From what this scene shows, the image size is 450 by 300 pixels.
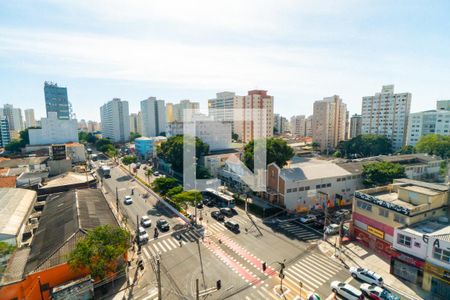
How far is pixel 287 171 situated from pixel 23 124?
220834mm

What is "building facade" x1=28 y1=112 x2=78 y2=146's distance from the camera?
338 feet

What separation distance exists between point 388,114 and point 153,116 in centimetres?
12446

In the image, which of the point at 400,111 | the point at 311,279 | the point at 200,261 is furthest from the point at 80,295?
the point at 400,111

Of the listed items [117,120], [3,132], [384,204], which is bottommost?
[384,204]

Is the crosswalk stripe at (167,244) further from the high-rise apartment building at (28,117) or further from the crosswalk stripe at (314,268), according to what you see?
the high-rise apartment building at (28,117)

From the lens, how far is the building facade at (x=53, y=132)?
103 meters

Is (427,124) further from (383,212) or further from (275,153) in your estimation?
(383,212)

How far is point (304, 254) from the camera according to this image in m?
27.2

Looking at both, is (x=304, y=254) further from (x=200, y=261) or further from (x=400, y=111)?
(x=400, y=111)

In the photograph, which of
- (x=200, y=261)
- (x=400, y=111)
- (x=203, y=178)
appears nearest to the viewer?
(x=200, y=261)

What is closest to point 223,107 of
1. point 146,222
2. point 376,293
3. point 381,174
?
point 381,174

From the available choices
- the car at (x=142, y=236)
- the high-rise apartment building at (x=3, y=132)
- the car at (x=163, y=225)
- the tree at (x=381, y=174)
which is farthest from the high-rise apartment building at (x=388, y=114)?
the high-rise apartment building at (x=3, y=132)

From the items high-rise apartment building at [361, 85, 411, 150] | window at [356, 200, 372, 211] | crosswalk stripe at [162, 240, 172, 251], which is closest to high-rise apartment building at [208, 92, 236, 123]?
high-rise apartment building at [361, 85, 411, 150]

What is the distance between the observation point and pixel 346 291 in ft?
66.6
